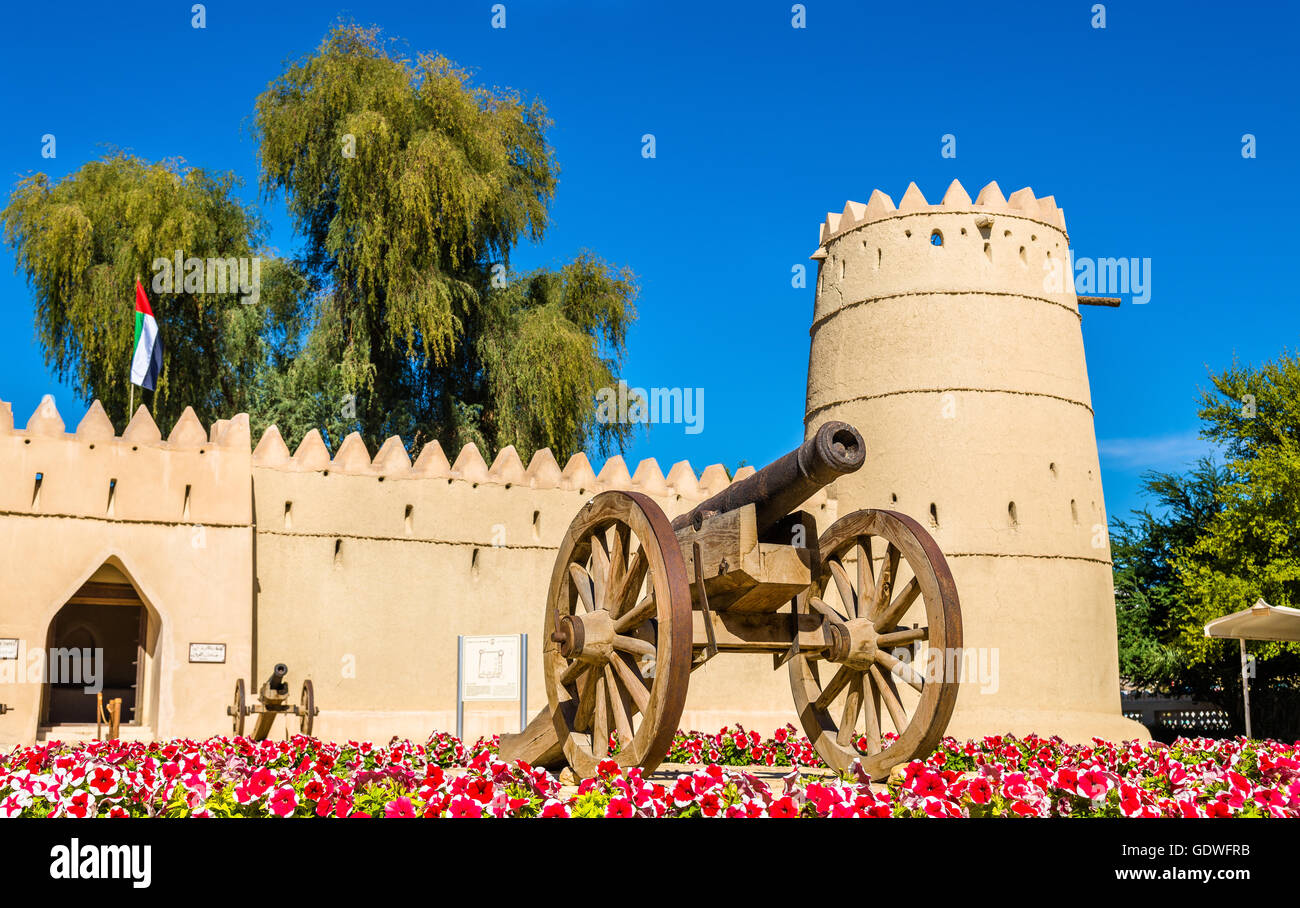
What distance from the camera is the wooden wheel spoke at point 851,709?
8.51m

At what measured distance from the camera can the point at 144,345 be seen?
1808 cm

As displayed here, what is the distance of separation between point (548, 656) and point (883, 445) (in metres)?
11.5

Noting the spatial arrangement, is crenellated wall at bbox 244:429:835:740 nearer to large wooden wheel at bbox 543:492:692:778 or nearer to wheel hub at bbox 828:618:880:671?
large wooden wheel at bbox 543:492:692:778

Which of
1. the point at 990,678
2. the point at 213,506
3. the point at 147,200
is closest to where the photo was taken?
the point at 213,506

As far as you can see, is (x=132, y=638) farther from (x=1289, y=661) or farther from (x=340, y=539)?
(x=1289, y=661)

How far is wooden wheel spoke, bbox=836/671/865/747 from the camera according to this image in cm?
851

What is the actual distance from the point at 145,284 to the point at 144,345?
19.0 ft

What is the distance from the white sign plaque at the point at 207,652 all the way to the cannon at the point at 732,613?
7404mm

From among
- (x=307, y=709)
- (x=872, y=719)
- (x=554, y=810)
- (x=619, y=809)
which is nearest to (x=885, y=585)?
(x=872, y=719)

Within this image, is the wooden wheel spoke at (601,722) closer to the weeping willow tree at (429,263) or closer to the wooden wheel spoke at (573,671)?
the wooden wheel spoke at (573,671)

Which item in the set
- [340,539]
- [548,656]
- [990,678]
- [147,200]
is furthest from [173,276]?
[548,656]

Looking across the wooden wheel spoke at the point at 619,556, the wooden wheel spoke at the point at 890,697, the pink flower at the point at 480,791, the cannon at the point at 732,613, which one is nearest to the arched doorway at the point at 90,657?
the cannon at the point at 732,613

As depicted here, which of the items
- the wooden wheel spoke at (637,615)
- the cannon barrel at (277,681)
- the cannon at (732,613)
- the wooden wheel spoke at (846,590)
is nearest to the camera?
the cannon at (732,613)
